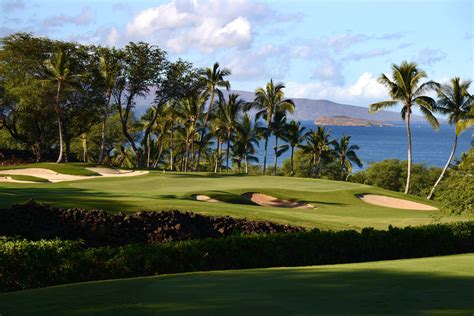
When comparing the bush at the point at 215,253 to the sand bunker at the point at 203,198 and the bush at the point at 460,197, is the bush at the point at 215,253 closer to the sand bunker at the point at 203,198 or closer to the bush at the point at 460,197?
the bush at the point at 460,197

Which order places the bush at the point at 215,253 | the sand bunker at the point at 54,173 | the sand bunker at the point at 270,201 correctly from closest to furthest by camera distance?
1. the bush at the point at 215,253
2. the sand bunker at the point at 270,201
3. the sand bunker at the point at 54,173

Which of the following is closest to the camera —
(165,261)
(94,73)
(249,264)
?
(165,261)

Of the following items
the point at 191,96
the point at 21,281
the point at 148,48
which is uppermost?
the point at 148,48

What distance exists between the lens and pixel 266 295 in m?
7.70

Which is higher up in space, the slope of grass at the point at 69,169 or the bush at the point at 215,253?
the slope of grass at the point at 69,169

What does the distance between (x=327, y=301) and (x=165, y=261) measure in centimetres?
519

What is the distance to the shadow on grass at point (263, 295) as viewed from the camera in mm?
6871

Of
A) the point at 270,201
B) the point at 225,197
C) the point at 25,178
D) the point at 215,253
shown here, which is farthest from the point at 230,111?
the point at 215,253

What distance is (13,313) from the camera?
7.12 metres

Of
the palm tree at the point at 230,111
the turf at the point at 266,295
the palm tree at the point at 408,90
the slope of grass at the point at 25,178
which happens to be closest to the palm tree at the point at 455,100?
the palm tree at the point at 408,90

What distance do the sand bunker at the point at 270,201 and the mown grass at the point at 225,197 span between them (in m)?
0.40

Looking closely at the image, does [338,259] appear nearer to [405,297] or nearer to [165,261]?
[165,261]

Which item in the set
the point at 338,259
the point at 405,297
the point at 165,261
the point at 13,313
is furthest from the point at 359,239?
the point at 13,313

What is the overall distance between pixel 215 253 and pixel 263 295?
5.07 meters
